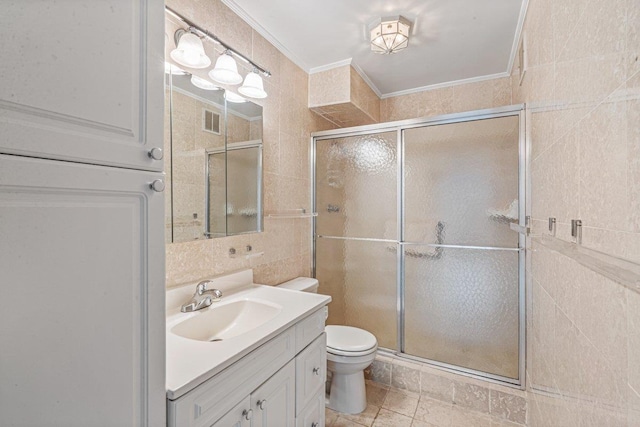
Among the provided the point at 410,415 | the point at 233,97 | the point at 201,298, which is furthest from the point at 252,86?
the point at 410,415

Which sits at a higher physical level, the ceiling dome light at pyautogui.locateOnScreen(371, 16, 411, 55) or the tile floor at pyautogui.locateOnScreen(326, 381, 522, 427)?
the ceiling dome light at pyautogui.locateOnScreen(371, 16, 411, 55)

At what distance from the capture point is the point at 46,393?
52 cm

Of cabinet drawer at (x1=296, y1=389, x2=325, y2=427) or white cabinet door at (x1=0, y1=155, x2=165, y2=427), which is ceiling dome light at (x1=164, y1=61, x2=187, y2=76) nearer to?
white cabinet door at (x1=0, y1=155, x2=165, y2=427)

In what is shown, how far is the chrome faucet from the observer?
1306 millimetres

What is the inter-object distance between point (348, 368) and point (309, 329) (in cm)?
66

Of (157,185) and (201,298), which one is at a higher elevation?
(157,185)

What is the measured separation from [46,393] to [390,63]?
2515 millimetres

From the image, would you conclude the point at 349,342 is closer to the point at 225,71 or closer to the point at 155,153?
the point at 155,153

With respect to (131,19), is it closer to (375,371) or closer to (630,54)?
(630,54)

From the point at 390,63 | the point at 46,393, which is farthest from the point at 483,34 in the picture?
the point at 46,393

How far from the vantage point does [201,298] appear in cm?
135

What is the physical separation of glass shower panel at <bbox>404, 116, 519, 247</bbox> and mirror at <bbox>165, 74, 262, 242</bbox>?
112cm

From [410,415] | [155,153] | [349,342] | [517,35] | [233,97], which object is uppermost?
[517,35]

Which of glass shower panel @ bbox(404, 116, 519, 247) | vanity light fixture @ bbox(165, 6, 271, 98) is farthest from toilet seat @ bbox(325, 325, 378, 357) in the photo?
vanity light fixture @ bbox(165, 6, 271, 98)
